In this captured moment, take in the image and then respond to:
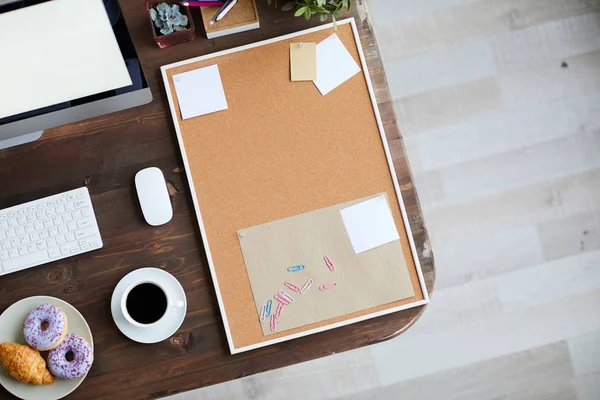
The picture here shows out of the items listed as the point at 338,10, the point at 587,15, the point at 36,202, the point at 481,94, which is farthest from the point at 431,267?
the point at 587,15

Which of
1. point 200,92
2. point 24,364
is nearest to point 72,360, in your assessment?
point 24,364

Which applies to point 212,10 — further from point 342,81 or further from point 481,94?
point 481,94

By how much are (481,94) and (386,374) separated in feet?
2.94

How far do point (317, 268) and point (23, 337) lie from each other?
55 cm

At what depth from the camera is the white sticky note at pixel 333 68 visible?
1.14 meters

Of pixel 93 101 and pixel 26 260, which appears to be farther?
pixel 26 260

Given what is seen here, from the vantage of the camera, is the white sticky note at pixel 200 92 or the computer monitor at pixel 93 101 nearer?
the computer monitor at pixel 93 101

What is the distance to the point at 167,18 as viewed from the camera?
1.12m

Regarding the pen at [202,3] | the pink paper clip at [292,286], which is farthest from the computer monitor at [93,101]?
the pink paper clip at [292,286]

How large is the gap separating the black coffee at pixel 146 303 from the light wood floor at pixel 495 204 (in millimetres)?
691

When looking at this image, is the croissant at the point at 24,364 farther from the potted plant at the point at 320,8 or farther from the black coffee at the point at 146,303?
the potted plant at the point at 320,8

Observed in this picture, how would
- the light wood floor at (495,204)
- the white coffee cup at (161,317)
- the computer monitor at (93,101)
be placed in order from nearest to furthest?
the computer monitor at (93,101), the white coffee cup at (161,317), the light wood floor at (495,204)

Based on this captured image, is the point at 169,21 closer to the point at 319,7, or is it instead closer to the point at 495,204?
the point at 319,7

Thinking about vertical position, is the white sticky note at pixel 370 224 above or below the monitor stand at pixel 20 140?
below
